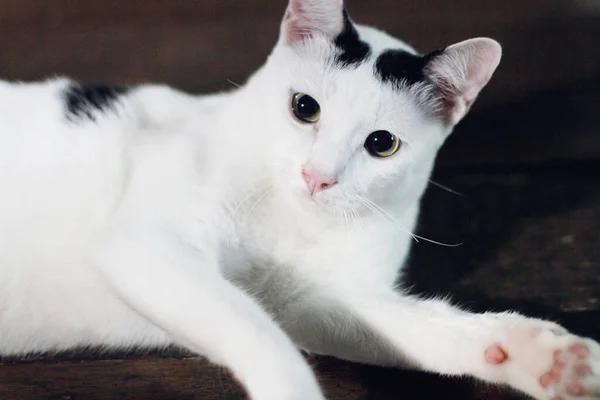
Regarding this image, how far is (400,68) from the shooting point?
109 cm

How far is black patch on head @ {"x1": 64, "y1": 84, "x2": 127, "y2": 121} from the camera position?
1225mm

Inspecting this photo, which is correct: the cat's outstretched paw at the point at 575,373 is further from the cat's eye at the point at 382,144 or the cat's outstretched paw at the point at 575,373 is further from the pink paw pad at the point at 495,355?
the cat's eye at the point at 382,144

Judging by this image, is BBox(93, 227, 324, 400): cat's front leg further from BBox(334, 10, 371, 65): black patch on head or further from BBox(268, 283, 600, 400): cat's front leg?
BBox(334, 10, 371, 65): black patch on head

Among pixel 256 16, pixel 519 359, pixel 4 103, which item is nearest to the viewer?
pixel 519 359

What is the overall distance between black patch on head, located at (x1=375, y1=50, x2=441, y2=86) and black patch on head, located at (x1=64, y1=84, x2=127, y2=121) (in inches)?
21.0

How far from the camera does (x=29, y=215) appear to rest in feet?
3.72

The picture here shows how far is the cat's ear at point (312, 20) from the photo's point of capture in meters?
1.07

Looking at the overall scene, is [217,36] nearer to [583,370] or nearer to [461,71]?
[461,71]

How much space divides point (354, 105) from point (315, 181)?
154mm

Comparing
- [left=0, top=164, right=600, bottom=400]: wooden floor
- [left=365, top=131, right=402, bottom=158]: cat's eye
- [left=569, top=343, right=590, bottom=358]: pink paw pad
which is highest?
[left=365, top=131, right=402, bottom=158]: cat's eye

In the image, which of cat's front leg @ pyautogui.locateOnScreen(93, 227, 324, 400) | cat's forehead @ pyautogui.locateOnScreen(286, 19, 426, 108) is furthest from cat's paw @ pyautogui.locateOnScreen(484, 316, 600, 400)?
cat's forehead @ pyautogui.locateOnScreen(286, 19, 426, 108)

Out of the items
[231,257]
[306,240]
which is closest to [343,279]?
[306,240]

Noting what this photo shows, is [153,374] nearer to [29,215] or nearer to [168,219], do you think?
[168,219]

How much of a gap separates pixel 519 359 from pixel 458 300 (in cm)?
39
